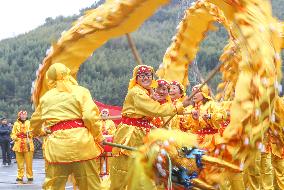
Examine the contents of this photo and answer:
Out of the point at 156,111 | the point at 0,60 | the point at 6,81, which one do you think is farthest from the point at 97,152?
the point at 0,60

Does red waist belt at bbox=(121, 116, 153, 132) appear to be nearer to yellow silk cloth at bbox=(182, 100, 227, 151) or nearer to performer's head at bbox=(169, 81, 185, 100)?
yellow silk cloth at bbox=(182, 100, 227, 151)

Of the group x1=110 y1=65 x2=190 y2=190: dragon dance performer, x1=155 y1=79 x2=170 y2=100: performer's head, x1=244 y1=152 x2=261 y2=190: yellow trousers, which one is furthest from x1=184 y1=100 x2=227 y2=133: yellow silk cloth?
x1=110 y1=65 x2=190 y2=190: dragon dance performer

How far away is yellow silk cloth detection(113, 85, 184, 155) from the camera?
259 inches

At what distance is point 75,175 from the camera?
6652 mm

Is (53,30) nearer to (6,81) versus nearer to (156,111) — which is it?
(6,81)

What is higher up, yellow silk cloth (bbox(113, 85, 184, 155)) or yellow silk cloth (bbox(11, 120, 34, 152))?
yellow silk cloth (bbox(113, 85, 184, 155))

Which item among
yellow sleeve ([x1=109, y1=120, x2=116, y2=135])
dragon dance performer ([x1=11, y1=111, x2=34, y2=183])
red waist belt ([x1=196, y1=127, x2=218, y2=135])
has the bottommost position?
dragon dance performer ([x1=11, y1=111, x2=34, y2=183])

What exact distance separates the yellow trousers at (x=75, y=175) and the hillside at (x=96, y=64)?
24375 mm

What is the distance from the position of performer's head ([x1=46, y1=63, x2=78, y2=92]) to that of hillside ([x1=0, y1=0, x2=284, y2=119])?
24.2m

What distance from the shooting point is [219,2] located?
15.6 ft

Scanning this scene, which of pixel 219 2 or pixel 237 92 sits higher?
pixel 219 2

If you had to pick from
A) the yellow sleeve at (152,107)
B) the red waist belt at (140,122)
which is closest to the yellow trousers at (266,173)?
the red waist belt at (140,122)

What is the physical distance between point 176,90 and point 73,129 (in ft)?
8.10

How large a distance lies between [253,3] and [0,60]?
36.2 meters
